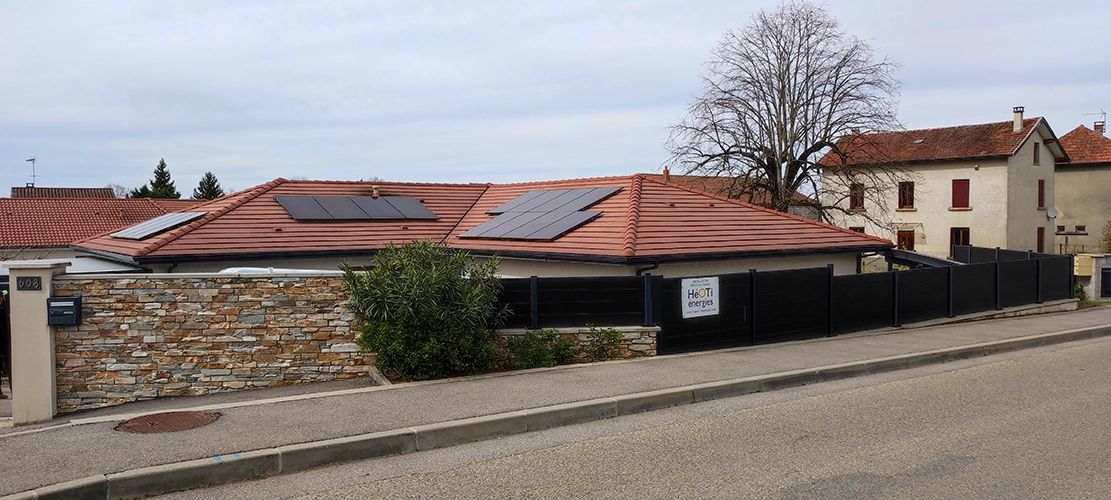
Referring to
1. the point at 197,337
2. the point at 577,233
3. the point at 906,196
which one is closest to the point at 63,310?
the point at 197,337

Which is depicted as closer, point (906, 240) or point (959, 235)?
point (959, 235)

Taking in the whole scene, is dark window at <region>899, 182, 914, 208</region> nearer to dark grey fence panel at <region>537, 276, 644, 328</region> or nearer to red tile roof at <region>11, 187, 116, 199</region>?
dark grey fence panel at <region>537, 276, 644, 328</region>

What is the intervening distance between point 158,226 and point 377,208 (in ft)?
17.4

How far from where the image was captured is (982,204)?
1622 inches

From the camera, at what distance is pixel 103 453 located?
7.30 metres

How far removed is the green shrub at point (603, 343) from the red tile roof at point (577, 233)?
1831 millimetres

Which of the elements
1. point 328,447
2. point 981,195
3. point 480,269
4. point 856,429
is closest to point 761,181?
point 981,195

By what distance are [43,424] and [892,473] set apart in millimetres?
10425

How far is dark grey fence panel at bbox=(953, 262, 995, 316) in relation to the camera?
63.0 ft

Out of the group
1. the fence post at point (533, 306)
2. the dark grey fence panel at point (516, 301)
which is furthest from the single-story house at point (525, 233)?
the dark grey fence panel at point (516, 301)

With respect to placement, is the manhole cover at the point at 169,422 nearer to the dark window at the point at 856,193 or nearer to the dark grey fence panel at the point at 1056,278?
the dark grey fence panel at the point at 1056,278

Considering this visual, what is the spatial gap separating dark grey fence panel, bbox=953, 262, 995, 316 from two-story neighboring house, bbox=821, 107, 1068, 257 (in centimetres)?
1912

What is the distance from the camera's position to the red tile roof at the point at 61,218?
1615 inches

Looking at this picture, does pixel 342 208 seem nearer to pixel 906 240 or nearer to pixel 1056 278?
pixel 1056 278
